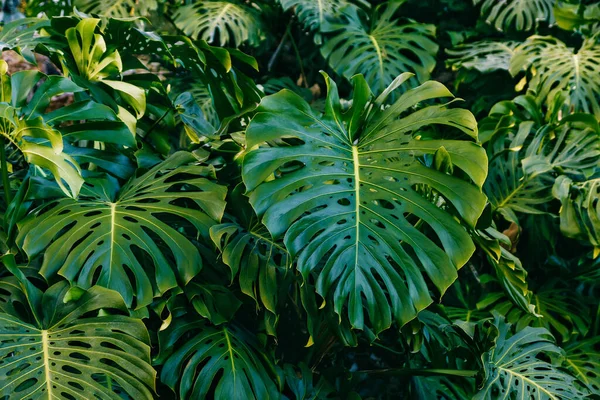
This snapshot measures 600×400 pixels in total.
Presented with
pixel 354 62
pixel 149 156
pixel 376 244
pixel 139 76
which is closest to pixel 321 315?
pixel 376 244

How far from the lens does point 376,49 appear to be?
2971 mm

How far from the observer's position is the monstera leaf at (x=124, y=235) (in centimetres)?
150

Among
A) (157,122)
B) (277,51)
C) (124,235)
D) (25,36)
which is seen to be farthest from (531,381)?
(277,51)

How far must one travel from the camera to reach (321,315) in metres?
1.62

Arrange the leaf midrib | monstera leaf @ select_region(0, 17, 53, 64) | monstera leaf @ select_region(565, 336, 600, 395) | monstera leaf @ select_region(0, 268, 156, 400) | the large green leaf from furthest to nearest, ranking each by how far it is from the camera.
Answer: the large green leaf
monstera leaf @ select_region(565, 336, 600, 395)
monstera leaf @ select_region(0, 17, 53, 64)
the leaf midrib
monstera leaf @ select_region(0, 268, 156, 400)

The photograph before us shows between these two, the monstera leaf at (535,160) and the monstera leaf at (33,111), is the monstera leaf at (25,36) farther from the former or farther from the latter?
the monstera leaf at (535,160)

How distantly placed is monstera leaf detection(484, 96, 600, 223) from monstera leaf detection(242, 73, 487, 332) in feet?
2.54

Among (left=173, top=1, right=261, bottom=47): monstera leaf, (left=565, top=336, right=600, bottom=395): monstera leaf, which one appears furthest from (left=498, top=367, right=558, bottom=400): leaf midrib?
(left=173, top=1, right=261, bottom=47): monstera leaf

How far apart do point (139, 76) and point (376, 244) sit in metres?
1.04

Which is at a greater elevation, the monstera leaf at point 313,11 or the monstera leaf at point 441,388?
the monstera leaf at point 313,11

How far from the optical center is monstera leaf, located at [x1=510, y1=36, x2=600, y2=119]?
2.73 metres

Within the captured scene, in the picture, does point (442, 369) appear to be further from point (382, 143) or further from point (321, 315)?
point (382, 143)

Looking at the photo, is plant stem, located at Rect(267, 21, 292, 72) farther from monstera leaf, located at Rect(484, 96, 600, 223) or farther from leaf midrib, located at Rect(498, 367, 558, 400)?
leaf midrib, located at Rect(498, 367, 558, 400)

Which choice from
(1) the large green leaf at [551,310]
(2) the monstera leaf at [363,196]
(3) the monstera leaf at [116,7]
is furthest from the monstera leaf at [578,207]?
(3) the monstera leaf at [116,7]
